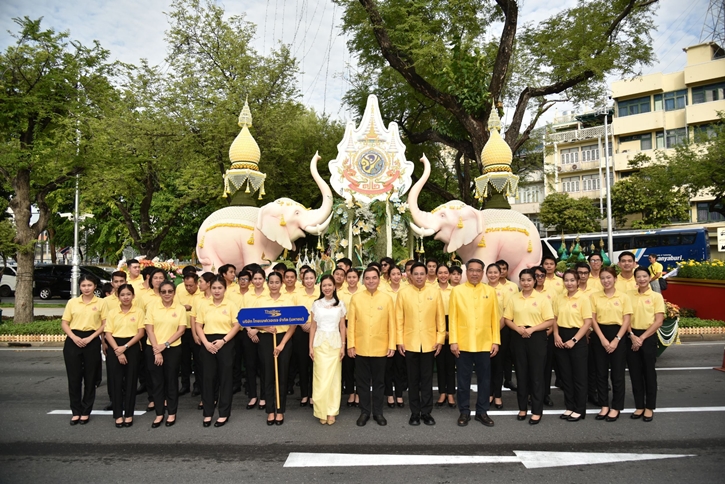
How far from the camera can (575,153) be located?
3738cm

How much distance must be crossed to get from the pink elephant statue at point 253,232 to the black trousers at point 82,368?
360 cm

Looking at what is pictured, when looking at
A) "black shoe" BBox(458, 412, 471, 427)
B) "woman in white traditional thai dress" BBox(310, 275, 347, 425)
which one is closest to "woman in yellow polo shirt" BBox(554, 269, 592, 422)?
"black shoe" BBox(458, 412, 471, 427)

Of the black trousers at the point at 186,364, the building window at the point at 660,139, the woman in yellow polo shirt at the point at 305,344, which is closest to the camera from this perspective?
the woman in yellow polo shirt at the point at 305,344

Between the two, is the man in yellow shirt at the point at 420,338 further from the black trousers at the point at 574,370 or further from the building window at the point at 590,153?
the building window at the point at 590,153

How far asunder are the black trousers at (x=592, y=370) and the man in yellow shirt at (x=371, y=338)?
2.19 metres

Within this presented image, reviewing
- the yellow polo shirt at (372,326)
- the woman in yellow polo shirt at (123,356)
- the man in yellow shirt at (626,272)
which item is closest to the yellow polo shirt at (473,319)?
the yellow polo shirt at (372,326)

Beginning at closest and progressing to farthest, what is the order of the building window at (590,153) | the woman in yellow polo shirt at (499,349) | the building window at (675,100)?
the woman in yellow polo shirt at (499,349) < the building window at (675,100) < the building window at (590,153)

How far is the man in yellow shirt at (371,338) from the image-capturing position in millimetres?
4988

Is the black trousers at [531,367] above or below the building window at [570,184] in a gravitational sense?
below

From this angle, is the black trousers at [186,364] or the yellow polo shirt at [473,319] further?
the black trousers at [186,364]

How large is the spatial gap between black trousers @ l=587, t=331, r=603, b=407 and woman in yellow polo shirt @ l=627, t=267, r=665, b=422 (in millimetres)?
340

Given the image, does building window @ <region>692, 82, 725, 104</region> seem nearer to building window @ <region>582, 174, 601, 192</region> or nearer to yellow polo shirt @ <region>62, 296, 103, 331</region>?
building window @ <region>582, 174, 601, 192</region>

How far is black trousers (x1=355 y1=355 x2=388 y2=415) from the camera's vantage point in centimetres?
500

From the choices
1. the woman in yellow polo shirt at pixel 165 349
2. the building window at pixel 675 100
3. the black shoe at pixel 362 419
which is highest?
the building window at pixel 675 100
